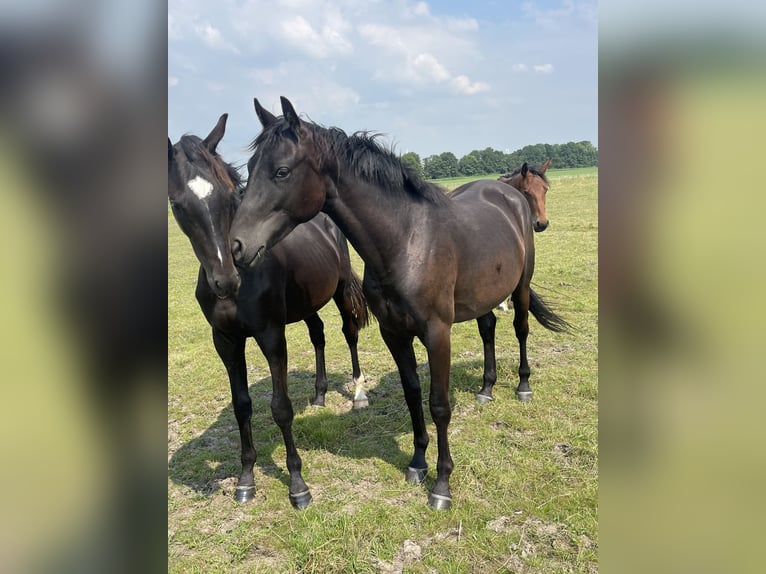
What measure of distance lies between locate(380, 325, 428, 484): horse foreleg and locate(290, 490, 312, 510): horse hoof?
75 centimetres

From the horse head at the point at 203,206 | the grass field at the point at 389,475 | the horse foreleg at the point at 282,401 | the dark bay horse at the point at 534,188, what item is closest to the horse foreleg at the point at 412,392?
A: the grass field at the point at 389,475

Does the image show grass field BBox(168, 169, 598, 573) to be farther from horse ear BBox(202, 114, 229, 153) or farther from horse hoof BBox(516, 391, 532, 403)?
horse ear BBox(202, 114, 229, 153)

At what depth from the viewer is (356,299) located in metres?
5.17

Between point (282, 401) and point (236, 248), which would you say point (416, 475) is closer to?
point (282, 401)

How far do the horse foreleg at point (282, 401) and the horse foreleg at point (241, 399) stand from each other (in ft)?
0.76

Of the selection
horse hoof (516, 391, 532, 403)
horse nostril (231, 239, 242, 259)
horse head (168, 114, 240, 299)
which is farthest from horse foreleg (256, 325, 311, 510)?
horse hoof (516, 391, 532, 403)

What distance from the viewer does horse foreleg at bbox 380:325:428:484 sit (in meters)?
3.33

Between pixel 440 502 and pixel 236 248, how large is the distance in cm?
211

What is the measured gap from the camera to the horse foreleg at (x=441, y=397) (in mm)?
3000
